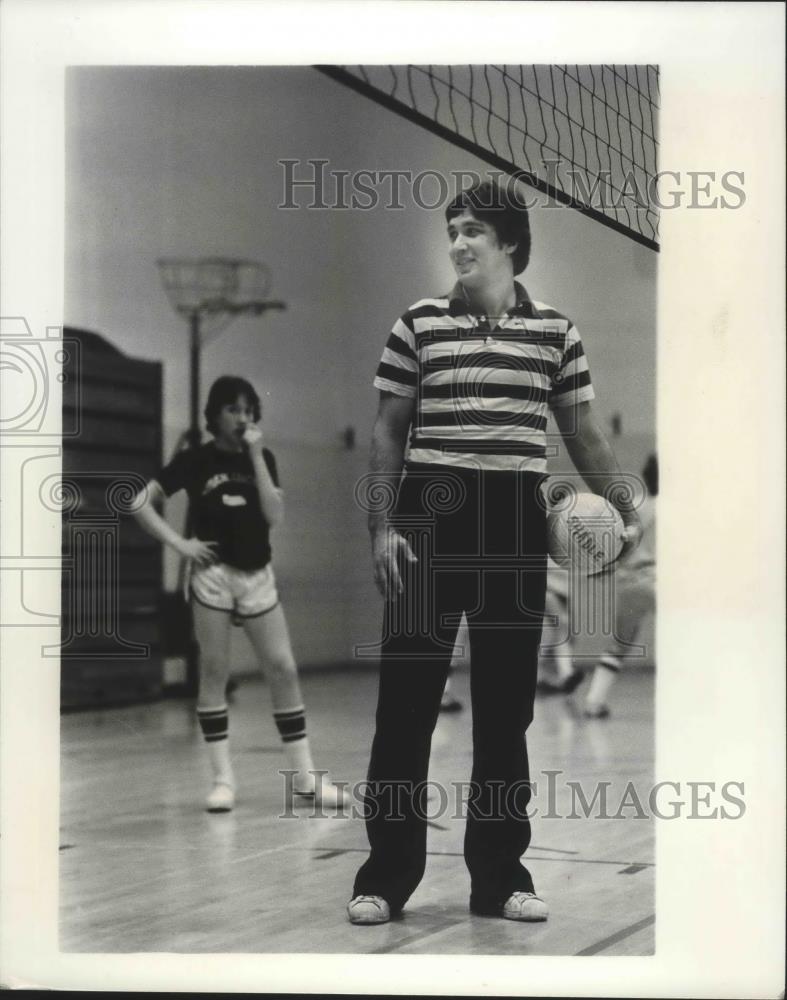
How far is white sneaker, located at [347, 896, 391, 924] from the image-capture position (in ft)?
14.0

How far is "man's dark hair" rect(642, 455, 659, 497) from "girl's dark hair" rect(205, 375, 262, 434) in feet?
4.01

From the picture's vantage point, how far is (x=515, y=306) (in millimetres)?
4234

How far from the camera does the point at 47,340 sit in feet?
13.9

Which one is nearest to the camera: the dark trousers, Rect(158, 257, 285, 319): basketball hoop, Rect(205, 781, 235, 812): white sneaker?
the dark trousers

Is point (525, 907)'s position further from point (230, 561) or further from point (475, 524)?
point (230, 561)

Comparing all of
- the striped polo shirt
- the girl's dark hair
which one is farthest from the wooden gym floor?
the girl's dark hair

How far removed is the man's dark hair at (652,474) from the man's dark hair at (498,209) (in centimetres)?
60

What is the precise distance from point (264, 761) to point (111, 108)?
84.6 inches

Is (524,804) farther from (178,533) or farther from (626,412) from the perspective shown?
(178,533)

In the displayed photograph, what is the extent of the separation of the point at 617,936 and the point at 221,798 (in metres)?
1.77

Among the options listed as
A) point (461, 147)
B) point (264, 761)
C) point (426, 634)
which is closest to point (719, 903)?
point (426, 634)

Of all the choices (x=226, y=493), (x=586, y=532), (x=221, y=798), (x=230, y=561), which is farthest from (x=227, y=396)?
(x=221, y=798)

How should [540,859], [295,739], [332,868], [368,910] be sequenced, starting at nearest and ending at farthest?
[368,910] → [540,859] → [332,868] → [295,739]

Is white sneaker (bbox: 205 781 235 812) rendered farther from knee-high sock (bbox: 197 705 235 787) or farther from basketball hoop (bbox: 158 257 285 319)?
basketball hoop (bbox: 158 257 285 319)
